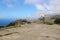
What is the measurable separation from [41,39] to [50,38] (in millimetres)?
443

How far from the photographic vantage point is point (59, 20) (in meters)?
11.6

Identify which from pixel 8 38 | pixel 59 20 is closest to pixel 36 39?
pixel 8 38

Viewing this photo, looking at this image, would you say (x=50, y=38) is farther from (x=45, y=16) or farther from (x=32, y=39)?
(x=45, y=16)

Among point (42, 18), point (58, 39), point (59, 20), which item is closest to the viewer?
point (58, 39)

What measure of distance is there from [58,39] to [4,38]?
8.11ft

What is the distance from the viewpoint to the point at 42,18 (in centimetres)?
1459

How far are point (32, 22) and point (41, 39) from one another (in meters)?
6.07

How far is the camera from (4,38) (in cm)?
634

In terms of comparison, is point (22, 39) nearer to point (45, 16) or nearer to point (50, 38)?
point (50, 38)

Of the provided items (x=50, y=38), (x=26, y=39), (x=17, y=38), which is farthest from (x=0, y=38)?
(x=50, y=38)

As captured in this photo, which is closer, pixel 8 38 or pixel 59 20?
pixel 8 38

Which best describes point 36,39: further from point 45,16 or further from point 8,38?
point 45,16

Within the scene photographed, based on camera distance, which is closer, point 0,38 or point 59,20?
point 0,38

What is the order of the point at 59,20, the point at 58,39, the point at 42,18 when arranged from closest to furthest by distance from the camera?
the point at 58,39 → the point at 59,20 → the point at 42,18
